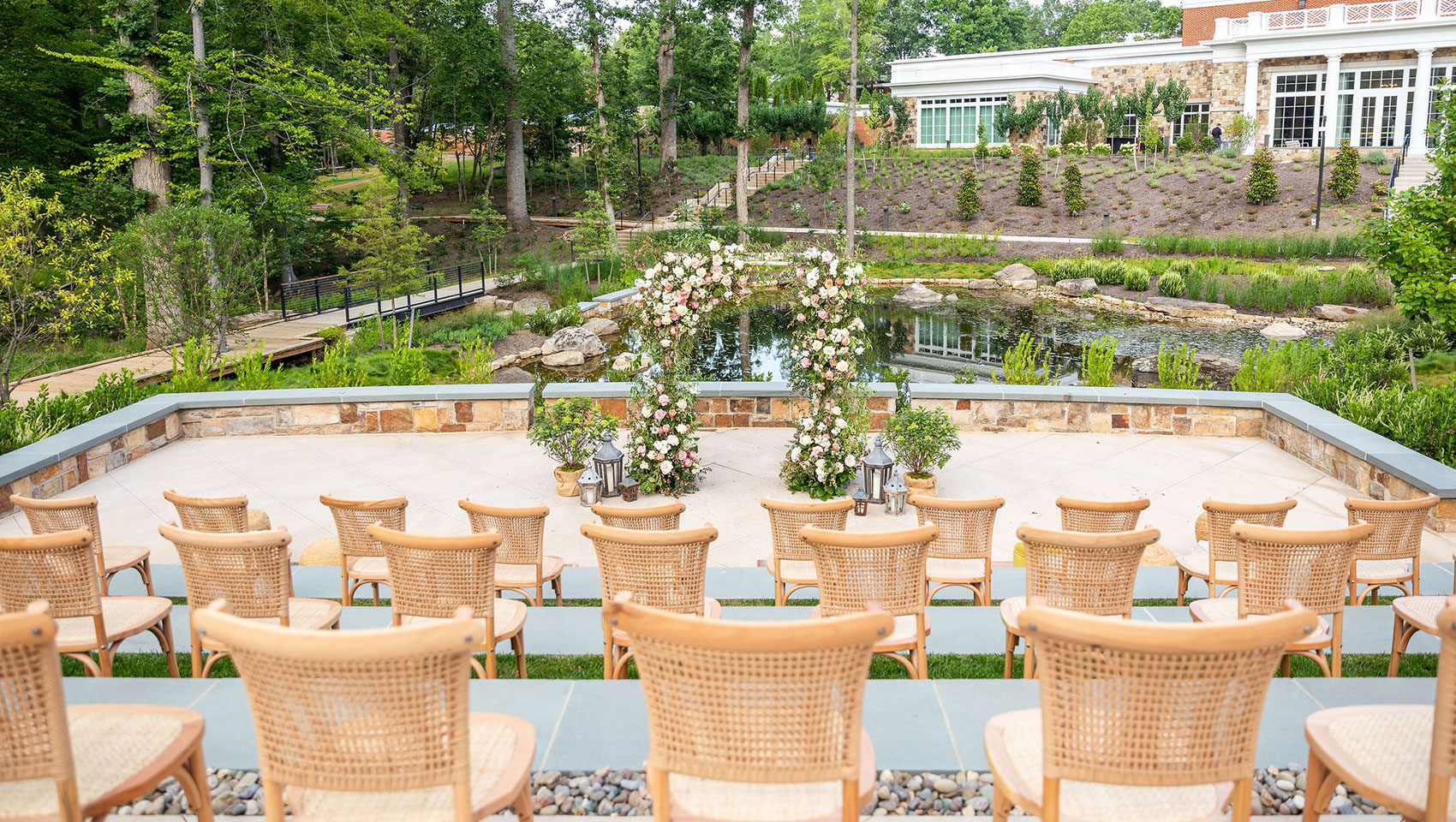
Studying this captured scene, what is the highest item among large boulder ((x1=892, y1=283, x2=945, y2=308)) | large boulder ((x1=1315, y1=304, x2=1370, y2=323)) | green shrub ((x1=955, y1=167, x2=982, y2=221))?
green shrub ((x1=955, y1=167, x2=982, y2=221))

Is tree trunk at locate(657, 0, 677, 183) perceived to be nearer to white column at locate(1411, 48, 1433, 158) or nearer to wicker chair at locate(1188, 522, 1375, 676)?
white column at locate(1411, 48, 1433, 158)

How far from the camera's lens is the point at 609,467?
772 cm

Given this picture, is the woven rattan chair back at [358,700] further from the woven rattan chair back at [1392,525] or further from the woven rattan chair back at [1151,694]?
the woven rattan chair back at [1392,525]

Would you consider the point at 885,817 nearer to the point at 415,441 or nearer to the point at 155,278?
the point at 415,441

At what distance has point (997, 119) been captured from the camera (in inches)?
1594

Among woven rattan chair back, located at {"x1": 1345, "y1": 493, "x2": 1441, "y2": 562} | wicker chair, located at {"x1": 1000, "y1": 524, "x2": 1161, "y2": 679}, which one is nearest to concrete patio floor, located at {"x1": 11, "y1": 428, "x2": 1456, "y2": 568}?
woven rattan chair back, located at {"x1": 1345, "y1": 493, "x2": 1441, "y2": 562}

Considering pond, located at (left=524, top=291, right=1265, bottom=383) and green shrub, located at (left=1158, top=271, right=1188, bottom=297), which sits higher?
green shrub, located at (left=1158, top=271, right=1188, bottom=297)

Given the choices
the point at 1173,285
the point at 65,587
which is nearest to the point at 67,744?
the point at 65,587

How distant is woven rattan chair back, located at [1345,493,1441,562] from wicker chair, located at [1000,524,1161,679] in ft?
5.07

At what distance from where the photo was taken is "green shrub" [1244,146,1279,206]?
92.5ft

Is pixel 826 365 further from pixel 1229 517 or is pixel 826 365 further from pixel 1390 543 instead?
pixel 1390 543

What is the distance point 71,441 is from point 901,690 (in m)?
7.32

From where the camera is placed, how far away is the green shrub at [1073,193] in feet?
99.9

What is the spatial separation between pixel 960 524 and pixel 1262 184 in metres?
28.2
